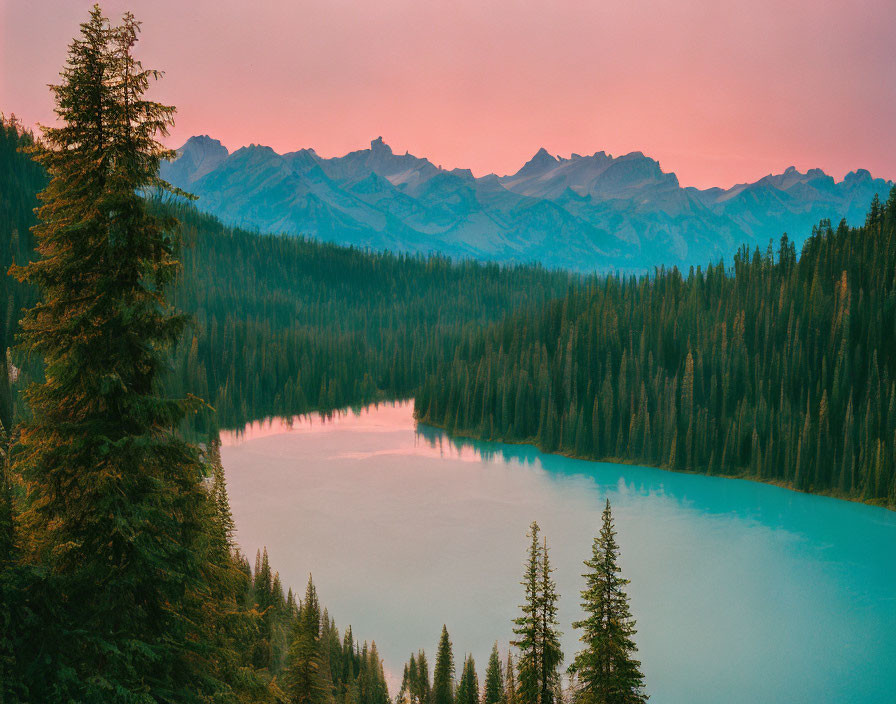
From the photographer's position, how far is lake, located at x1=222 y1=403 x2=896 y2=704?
44656 millimetres

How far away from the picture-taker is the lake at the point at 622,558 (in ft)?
147

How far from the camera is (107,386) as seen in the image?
543 inches

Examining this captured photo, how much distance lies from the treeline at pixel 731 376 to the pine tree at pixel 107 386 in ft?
296

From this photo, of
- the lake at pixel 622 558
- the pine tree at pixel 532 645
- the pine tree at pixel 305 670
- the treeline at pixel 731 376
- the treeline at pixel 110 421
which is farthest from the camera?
the treeline at pixel 731 376

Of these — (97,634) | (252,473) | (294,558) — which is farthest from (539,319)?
(97,634)

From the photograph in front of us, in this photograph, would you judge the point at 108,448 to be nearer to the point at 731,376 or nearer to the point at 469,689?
the point at 469,689

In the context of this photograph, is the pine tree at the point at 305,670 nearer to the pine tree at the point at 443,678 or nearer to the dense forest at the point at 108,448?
the dense forest at the point at 108,448

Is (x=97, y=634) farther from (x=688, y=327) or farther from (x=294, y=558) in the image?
(x=688, y=327)

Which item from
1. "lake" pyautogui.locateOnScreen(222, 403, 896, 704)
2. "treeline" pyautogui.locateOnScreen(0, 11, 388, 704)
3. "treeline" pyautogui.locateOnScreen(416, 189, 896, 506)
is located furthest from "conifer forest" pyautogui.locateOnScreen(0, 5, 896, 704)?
"lake" pyautogui.locateOnScreen(222, 403, 896, 704)

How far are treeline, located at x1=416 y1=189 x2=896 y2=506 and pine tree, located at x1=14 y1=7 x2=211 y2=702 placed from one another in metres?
90.1

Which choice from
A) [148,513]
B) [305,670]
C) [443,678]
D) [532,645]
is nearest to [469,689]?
[443,678]

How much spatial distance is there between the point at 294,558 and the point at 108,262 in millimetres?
52785

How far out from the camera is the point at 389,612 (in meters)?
51.2

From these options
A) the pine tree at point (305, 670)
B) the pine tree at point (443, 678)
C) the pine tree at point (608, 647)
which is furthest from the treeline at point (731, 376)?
the pine tree at point (305, 670)
